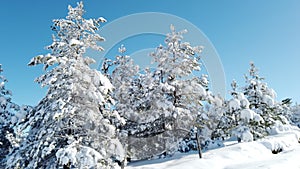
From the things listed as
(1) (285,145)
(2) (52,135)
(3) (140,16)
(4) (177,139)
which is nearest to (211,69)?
(4) (177,139)

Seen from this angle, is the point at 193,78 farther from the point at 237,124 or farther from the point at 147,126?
the point at 237,124

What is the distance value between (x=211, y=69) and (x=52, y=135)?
13.8 m

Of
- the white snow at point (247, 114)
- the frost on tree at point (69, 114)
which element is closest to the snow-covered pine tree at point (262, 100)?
the white snow at point (247, 114)

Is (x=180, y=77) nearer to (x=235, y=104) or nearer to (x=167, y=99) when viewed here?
(x=167, y=99)

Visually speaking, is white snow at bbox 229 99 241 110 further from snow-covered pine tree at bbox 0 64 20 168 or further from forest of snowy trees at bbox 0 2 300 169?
snow-covered pine tree at bbox 0 64 20 168

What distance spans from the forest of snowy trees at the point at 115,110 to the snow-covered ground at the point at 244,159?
135 centimetres

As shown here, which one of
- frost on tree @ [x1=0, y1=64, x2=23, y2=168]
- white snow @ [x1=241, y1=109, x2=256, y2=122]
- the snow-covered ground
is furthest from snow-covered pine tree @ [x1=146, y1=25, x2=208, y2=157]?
frost on tree @ [x1=0, y1=64, x2=23, y2=168]

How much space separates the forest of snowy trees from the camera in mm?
9945

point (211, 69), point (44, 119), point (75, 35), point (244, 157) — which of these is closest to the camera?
point (44, 119)

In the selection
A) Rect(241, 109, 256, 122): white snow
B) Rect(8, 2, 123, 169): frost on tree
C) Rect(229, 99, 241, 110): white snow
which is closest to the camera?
Rect(8, 2, 123, 169): frost on tree

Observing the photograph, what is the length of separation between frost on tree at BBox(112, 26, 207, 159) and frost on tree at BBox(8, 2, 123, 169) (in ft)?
23.2

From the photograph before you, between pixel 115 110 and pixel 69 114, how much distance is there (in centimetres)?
→ 219

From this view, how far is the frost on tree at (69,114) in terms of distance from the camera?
966 centimetres

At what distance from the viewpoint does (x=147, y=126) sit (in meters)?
19.5
